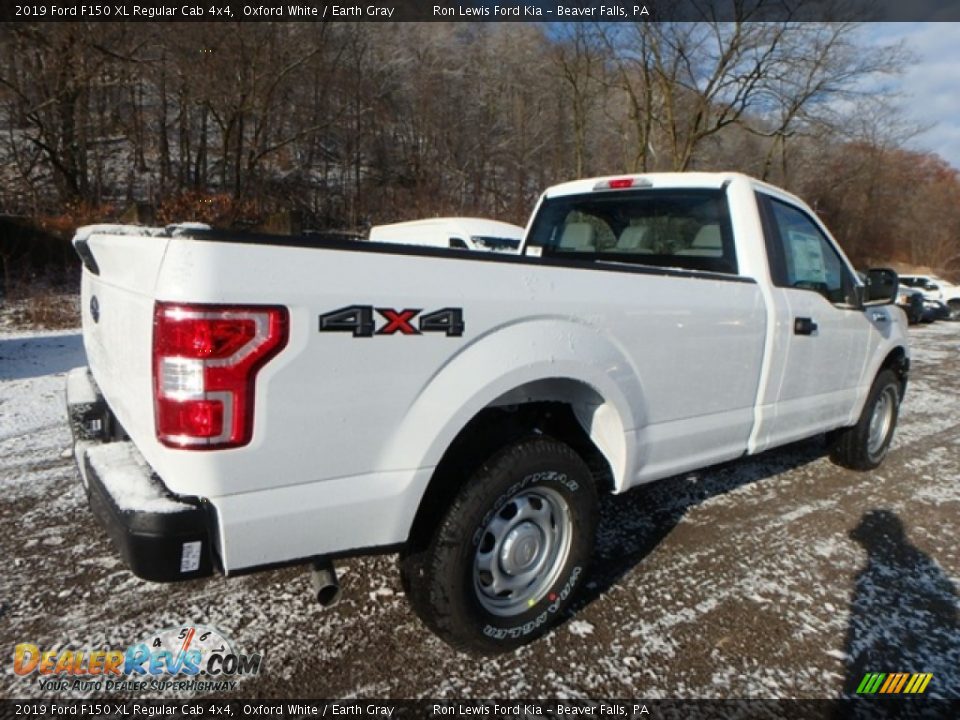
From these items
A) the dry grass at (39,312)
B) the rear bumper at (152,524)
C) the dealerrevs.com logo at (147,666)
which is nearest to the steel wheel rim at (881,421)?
the dealerrevs.com logo at (147,666)

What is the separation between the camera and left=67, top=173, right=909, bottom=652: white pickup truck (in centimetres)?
166

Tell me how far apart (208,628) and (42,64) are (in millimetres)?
18522

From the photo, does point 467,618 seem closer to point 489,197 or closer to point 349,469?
point 349,469

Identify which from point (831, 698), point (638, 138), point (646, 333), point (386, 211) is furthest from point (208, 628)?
point (638, 138)

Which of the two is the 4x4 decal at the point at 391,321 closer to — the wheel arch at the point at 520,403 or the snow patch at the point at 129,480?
the wheel arch at the point at 520,403

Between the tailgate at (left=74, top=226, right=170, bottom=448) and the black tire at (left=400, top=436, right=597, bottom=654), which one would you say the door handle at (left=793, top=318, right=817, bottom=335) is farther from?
the tailgate at (left=74, top=226, right=170, bottom=448)

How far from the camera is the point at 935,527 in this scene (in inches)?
149

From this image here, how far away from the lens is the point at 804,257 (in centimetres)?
377

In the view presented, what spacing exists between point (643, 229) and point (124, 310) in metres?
3.02

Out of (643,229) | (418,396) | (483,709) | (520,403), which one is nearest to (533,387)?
(520,403)

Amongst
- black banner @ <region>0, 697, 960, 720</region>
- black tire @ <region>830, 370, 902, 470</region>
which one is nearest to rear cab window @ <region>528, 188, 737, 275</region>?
black tire @ <region>830, 370, 902, 470</region>

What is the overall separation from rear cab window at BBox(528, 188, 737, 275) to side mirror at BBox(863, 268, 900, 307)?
1.25 metres

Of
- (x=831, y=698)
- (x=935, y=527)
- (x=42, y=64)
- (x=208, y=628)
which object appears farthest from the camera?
(x=42, y=64)

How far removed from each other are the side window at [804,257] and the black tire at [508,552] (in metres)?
1.89
